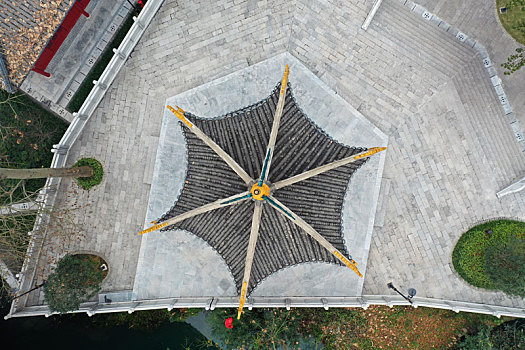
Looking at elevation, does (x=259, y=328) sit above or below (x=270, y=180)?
below

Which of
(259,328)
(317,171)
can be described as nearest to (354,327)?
(259,328)

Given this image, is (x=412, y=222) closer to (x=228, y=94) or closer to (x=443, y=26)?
(x=443, y=26)

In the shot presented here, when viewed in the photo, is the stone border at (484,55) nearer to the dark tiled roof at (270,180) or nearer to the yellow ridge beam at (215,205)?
the dark tiled roof at (270,180)

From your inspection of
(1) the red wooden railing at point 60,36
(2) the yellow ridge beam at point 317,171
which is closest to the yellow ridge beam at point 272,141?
(2) the yellow ridge beam at point 317,171

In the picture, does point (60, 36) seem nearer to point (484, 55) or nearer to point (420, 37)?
point (420, 37)

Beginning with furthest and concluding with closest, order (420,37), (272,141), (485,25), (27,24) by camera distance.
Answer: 1. (485,25)
2. (420,37)
3. (27,24)
4. (272,141)
